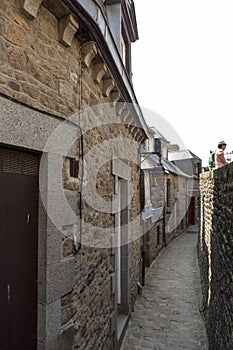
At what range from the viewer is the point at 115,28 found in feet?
15.0

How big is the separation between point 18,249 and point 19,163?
0.74m

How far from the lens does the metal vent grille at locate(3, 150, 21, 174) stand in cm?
217

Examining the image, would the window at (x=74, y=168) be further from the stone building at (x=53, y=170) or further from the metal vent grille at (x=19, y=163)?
the metal vent grille at (x=19, y=163)

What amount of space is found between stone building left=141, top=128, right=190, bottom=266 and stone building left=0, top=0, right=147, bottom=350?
5.84 meters

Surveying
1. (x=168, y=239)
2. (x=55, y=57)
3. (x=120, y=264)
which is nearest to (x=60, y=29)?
(x=55, y=57)

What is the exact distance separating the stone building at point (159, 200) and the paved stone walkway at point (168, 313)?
1429 mm

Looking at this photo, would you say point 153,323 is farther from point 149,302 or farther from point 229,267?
point 229,267

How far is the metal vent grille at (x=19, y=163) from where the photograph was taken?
Result: 86.3 inches

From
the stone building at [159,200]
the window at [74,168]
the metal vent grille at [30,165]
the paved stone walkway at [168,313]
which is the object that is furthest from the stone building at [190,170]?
the metal vent grille at [30,165]

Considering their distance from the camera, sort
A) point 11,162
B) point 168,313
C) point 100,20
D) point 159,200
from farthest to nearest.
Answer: point 159,200
point 168,313
point 100,20
point 11,162

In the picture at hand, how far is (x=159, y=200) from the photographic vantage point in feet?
47.6

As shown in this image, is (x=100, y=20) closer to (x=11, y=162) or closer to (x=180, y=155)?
(x=11, y=162)

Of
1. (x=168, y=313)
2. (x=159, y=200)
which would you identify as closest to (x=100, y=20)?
(x=168, y=313)

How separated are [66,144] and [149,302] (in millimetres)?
6522
